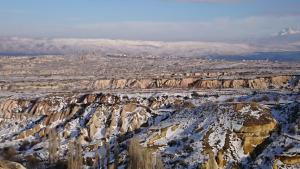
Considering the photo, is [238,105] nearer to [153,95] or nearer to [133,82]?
[153,95]

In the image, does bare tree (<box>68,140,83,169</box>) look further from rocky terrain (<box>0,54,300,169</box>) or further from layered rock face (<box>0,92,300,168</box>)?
layered rock face (<box>0,92,300,168</box>)

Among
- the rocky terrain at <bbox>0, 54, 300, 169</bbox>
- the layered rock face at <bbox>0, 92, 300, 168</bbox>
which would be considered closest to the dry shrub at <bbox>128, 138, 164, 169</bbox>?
the rocky terrain at <bbox>0, 54, 300, 169</bbox>

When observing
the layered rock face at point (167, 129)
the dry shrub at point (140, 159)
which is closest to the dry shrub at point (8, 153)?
the layered rock face at point (167, 129)

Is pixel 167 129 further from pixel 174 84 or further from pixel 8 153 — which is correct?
pixel 174 84

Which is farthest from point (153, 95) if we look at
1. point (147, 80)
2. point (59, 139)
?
point (147, 80)

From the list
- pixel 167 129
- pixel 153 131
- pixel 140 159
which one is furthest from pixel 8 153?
pixel 140 159

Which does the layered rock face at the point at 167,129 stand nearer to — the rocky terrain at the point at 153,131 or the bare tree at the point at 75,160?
the rocky terrain at the point at 153,131
